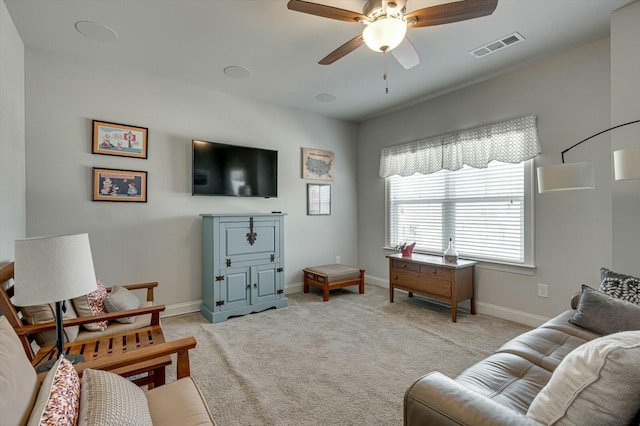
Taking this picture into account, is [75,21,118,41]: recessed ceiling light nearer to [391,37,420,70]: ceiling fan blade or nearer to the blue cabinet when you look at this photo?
the blue cabinet

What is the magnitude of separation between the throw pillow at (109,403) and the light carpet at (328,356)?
0.87 metres

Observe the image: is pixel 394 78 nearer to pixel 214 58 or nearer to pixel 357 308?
pixel 214 58

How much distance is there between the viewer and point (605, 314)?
181 cm

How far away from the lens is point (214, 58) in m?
3.06

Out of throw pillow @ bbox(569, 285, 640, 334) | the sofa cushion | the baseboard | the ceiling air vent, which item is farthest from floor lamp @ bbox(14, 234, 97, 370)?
the ceiling air vent

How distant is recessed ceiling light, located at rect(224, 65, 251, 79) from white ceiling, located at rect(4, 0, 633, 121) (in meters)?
0.08

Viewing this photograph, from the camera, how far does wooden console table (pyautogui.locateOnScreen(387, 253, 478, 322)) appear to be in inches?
133

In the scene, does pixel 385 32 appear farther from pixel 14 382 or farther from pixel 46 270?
pixel 14 382

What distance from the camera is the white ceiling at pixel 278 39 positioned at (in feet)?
7.56

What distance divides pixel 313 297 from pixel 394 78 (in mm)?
3054

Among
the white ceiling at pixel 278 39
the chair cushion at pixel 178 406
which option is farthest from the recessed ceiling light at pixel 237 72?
the chair cushion at pixel 178 406

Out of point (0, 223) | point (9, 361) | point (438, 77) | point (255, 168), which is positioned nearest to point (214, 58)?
point (255, 168)

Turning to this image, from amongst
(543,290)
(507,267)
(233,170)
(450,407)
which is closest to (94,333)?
(450,407)

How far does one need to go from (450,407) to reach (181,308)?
11.1ft
